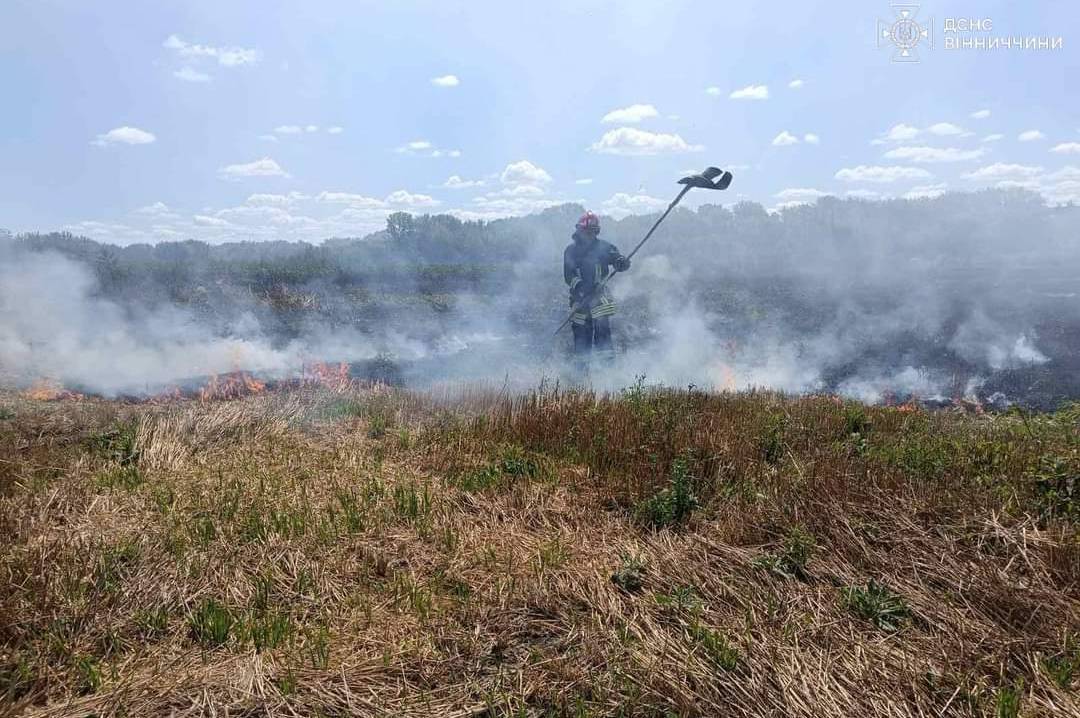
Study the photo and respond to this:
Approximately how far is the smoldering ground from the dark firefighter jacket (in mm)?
984

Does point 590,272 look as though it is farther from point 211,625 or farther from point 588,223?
point 211,625

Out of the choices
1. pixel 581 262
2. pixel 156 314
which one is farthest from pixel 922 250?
pixel 156 314

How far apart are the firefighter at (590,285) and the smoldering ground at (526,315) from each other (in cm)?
46

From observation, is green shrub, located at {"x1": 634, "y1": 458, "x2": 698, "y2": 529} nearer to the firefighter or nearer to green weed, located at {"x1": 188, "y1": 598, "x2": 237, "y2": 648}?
green weed, located at {"x1": 188, "y1": 598, "x2": 237, "y2": 648}

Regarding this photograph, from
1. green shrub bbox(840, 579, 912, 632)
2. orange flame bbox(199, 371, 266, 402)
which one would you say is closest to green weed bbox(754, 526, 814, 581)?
green shrub bbox(840, 579, 912, 632)

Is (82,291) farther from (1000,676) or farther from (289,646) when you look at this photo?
(1000,676)

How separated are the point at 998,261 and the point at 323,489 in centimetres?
3331

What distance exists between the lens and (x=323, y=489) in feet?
13.7

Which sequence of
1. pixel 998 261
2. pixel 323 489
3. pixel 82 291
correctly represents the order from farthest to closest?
pixel 998 261
pixel 82 291
pixel 323 489

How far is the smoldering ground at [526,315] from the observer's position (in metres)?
11.8

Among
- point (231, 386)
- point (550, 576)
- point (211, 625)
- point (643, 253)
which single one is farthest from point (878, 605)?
point (643, 253)

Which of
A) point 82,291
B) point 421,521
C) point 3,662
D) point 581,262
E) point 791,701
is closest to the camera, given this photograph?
point 791,701

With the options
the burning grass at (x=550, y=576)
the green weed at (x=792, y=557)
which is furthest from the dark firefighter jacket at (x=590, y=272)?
the green weed at (x=792, y=557)

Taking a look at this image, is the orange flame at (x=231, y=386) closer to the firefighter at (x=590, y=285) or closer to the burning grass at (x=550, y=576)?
the burning grass at (x=550, y=576)
